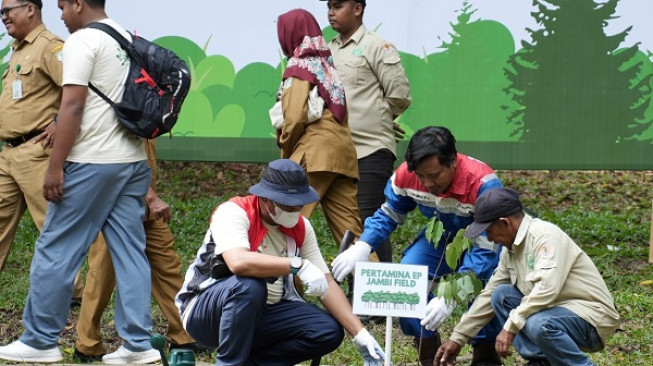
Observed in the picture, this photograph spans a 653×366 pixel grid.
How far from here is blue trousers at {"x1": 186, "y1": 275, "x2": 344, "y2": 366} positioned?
5258 millimetres

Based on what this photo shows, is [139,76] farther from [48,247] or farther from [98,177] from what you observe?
[48,247]

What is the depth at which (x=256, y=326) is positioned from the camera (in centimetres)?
545

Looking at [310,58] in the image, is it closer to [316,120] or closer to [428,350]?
[316,120]

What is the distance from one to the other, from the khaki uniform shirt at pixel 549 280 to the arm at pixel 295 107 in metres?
1.76

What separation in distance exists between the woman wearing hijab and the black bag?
0.94 metres

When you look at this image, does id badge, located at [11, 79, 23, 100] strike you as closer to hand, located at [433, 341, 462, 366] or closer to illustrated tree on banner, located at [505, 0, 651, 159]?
hand, located at [433, 341, 462, 366]

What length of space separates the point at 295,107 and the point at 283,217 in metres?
1.63

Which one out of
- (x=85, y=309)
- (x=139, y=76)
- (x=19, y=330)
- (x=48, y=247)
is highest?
(x=139, y=76)

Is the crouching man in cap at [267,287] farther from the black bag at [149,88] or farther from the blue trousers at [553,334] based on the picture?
the black bag at [149,88]

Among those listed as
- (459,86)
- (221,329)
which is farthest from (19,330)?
(459,86)

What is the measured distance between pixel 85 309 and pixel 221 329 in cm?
142

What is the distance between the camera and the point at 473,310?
5.74 m

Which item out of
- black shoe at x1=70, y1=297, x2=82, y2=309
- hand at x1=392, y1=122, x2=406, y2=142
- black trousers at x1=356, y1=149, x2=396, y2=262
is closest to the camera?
black trousers at x1=356, y1=149, x2=396, y2=262

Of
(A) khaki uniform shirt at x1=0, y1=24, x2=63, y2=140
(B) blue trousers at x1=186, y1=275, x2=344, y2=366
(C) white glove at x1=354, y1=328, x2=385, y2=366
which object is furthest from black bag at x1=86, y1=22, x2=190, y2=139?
(C) white glove at x1=354, y1=328, x2=385, y2=366
